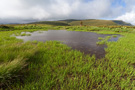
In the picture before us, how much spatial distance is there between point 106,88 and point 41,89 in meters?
2.48

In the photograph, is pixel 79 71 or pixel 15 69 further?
pixel 79 71

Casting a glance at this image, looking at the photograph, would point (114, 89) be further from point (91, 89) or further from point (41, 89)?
point (41, 89)

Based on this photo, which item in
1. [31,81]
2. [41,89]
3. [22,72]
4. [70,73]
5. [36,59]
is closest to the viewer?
[41,89]

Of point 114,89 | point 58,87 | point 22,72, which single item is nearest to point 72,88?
point 58,87

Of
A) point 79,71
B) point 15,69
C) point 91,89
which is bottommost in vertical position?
point 91,89

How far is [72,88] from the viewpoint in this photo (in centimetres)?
256

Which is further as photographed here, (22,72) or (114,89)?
(22,72)

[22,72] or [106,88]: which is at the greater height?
[22,72]

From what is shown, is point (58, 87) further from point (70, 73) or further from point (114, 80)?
point (114, 80)

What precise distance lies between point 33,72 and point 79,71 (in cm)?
228

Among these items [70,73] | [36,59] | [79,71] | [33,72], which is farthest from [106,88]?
[36,59]

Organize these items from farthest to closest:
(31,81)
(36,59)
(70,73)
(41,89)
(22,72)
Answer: (36,59) → (70,73) → (22,72) → (31,81) → (41,89)

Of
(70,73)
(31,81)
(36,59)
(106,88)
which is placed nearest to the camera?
(106,88)

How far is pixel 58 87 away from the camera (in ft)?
8.66
